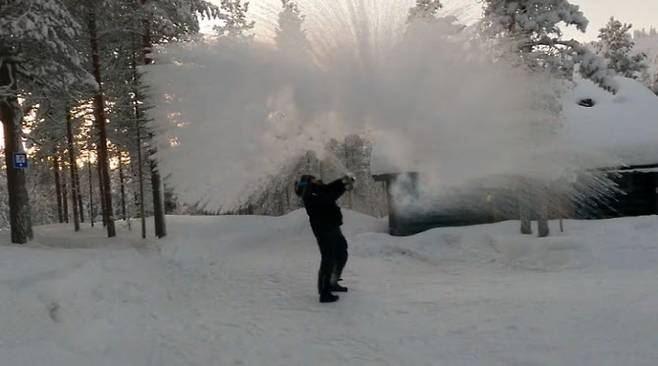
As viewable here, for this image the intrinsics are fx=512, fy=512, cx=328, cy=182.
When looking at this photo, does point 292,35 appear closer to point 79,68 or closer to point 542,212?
point 542,212

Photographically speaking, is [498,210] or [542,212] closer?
[542,212]

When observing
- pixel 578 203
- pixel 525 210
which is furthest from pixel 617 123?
pixel 525 210

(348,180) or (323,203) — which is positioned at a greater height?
(348,180)

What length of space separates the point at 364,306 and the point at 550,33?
11.2m

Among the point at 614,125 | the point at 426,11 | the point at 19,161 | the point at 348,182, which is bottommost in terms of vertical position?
the point at 348,182

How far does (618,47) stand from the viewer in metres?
33.8

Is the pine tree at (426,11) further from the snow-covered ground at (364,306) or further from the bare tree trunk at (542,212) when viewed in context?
the bare tree trunk at (542,212)

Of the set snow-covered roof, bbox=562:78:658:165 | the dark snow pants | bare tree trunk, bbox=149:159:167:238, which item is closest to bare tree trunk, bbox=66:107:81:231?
bare tree trunk, bbox=149:159:167:238

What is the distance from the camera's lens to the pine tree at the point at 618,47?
3247 cm

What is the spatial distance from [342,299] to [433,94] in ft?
11.6

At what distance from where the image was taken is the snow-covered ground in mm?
4672

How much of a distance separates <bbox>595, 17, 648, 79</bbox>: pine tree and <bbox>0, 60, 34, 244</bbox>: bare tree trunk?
1288 inches

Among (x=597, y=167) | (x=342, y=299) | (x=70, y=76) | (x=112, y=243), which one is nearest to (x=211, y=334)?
(x=342, y=299)

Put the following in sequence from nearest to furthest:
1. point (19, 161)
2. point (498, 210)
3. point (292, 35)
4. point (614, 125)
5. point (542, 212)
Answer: point (292, 35) < point (542, 212) < point (19, 161) < point (498, 210) < point (614, 125)
